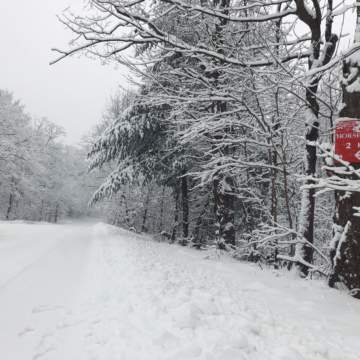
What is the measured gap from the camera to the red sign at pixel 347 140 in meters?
4.89

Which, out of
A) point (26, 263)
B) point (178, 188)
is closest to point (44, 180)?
point (178, 188)

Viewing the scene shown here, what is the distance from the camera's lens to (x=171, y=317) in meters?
3.96

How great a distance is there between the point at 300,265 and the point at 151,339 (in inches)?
178

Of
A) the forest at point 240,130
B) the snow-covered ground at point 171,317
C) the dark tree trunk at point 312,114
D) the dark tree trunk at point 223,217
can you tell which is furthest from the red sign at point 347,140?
the dark tree trunk at point 223,217

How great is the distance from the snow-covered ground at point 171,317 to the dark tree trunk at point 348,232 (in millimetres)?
270

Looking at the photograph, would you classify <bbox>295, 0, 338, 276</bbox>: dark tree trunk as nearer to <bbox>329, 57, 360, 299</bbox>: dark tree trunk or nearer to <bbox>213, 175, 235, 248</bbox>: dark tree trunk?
<bbox>329, 57, 360, 299</bbox>: dark tree trunk

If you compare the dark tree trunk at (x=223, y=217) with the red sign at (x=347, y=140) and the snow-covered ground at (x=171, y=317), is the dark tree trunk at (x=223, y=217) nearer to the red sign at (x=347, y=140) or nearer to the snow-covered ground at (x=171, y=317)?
the snow-covered ground at (x=171, y=317)

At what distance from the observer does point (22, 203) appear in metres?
47.1

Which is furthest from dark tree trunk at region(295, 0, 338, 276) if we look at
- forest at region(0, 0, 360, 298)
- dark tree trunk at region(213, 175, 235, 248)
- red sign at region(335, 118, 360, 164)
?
dark tree trunk at region(213, 175, 235, 248)

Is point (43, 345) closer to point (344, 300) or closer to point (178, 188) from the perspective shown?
A: point (344, 300)

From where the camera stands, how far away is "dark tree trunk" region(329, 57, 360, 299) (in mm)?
5262

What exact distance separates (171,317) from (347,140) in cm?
320

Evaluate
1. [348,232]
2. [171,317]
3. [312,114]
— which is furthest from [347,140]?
[171,317]

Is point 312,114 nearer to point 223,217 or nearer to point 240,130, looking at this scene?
point 240,130
